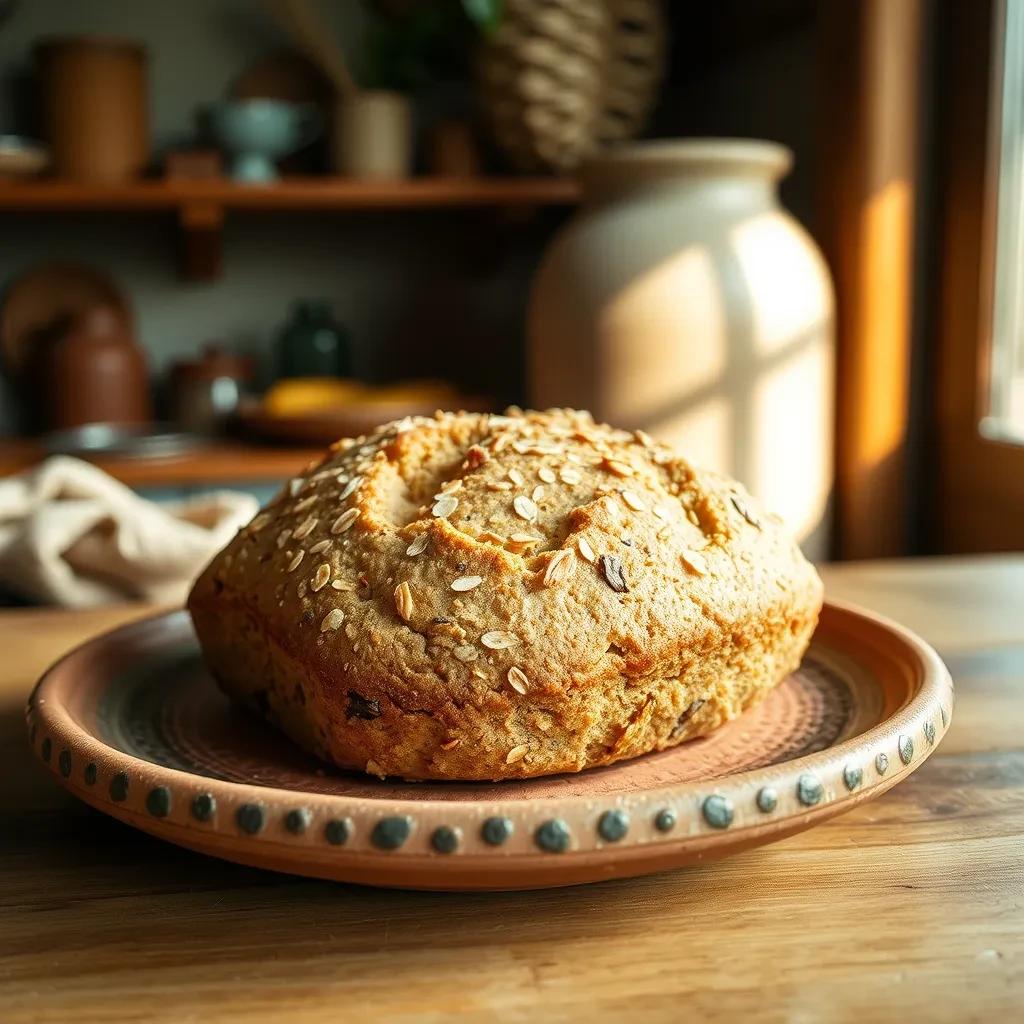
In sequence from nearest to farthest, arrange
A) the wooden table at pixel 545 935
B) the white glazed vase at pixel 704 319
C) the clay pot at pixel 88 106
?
the wooden table at pixel 545 935 → the white glazed vase at pixel 704 319 → the clay pot at pixel 88 106

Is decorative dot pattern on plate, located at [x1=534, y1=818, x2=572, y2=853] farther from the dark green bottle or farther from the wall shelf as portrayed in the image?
the dark green bottle

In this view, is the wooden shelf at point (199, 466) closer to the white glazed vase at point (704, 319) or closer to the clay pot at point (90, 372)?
the clay pot at point (90, 372)

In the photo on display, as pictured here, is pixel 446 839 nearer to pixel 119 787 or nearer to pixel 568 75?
pixel 119 787

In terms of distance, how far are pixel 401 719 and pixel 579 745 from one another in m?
0.09

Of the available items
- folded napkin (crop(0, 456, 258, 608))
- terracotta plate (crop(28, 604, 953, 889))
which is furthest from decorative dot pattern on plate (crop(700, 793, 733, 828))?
folded napkin (crop(0, 456, 258, 608))

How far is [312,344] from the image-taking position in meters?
2.84

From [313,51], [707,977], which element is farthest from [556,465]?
[313,51]

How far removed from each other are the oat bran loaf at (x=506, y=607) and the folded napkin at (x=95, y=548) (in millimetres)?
513

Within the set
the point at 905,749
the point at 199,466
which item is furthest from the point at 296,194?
the point at 905,749

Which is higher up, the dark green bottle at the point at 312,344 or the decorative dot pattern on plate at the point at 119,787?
the decorative dot pattern on plate at the point at 119,787

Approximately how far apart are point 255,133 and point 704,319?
1.28 meters

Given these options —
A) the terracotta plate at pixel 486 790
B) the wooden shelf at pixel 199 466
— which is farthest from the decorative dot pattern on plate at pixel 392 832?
the wooden shelf at pixel 199 466

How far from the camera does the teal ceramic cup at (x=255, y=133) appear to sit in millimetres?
2590

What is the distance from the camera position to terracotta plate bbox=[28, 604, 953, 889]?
0.45m
